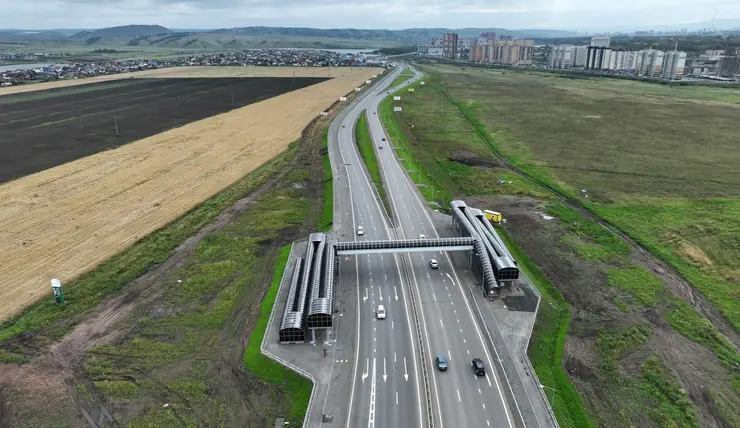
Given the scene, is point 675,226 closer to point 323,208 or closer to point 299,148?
point 323,208

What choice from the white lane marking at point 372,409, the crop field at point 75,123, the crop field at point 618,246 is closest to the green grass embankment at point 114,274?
the white lane marking at point 372,409

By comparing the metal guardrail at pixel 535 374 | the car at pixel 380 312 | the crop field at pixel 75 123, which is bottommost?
the metal guardrail at pixel 535 374

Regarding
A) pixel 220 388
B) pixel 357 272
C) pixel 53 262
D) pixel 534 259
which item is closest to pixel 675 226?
pixel 534 259

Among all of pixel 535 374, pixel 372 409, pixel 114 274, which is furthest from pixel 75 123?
pixel 535 374

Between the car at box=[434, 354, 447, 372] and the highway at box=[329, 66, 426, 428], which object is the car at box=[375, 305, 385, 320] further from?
A: the car at box=[434, 354, 447, 372]

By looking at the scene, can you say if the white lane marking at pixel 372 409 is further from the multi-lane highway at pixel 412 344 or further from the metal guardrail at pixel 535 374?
the metal guardrail at pixel 535 374

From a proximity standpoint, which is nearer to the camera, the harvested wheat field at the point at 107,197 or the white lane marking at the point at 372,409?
the white lane marking at the point at 372,409
